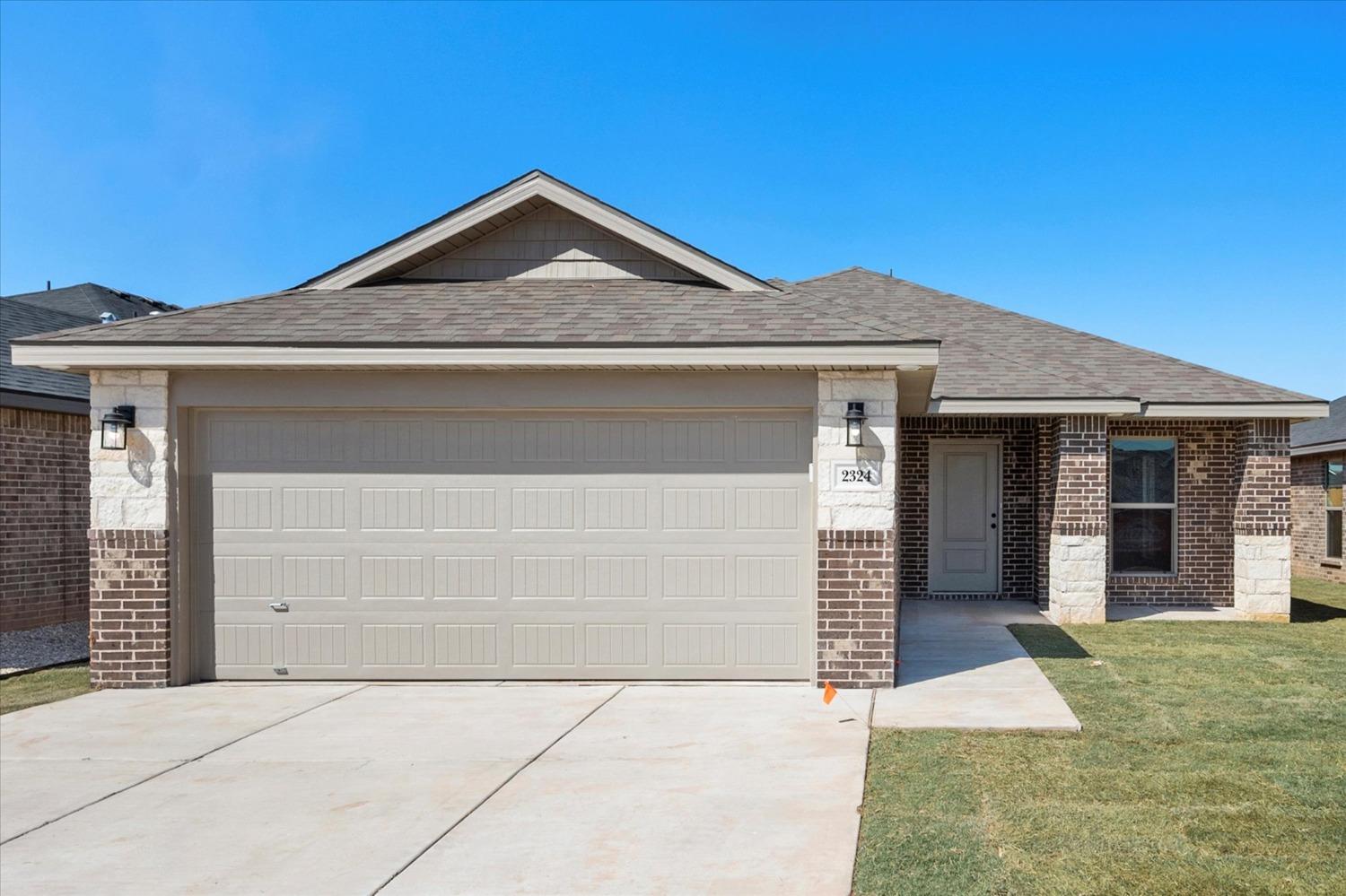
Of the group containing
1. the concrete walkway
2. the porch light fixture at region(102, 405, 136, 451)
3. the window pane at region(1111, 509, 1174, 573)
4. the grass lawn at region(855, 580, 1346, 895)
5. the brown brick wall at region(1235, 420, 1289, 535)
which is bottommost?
the concrete walkway

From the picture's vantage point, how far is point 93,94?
1648 cm

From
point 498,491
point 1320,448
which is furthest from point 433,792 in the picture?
point 1320,448

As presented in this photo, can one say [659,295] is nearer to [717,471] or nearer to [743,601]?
[717,471]

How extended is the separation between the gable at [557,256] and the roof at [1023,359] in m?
3.19

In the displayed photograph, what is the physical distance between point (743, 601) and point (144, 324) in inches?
238

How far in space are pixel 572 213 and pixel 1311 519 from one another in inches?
712

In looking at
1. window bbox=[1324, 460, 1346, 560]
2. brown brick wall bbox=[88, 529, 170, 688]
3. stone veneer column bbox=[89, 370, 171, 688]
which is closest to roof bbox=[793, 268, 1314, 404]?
window bbox=[1324, 460, 1346, 560]

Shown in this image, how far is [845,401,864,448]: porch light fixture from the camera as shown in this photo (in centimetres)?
834

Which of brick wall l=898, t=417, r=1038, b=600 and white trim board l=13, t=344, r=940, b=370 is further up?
white trim board l=13, t=344, r=940, b=370

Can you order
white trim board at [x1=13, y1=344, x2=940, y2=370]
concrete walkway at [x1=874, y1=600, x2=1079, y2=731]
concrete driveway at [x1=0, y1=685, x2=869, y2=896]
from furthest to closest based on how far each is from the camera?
white trim board at [x1=13, y1=344, x2=940, y2=370] → concrete walkway at [x1=874, y1=600, x2=1079, y2=731] → concrete driveway at [x1=0, y1=685, x2=869, y2=896]

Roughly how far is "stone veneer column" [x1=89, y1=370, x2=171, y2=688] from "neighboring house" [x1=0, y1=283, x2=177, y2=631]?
442 centimetres

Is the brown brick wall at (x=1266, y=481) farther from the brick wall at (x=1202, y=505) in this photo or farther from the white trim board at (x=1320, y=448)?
the white trim board at (x=1320, y=448)

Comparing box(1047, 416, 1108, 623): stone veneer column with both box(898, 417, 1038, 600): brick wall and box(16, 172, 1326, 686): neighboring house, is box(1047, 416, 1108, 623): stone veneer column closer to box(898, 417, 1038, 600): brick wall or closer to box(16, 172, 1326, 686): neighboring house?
box(898, 417, 1038, 600): brick wall

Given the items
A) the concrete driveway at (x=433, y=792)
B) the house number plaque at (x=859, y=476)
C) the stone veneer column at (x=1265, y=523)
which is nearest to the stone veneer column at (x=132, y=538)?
the concrete driveway at (x=433, y=792)
